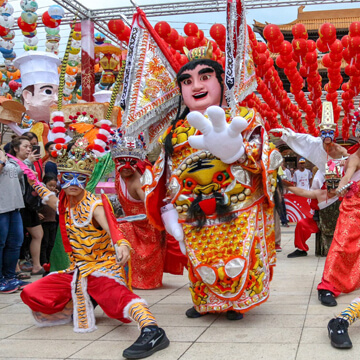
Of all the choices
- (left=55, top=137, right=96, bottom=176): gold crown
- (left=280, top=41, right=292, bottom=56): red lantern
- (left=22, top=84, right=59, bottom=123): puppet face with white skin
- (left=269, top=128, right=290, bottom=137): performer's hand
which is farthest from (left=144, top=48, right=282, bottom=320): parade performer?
(left=280, top=41, right=292, bottom=56): red lantern

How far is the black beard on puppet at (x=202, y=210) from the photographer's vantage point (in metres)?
3.37

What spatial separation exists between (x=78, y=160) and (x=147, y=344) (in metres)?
1.31

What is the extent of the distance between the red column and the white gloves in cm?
996

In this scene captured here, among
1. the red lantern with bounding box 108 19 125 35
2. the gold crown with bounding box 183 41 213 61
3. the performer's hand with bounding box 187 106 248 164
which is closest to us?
the performer's hand with bounding box 187 106 248 164

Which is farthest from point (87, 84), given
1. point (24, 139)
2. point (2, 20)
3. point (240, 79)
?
point (240, 79)

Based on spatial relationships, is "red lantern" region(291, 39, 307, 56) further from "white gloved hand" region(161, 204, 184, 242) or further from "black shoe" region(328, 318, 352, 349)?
"black shoe" region(328, 318, 352, 349)

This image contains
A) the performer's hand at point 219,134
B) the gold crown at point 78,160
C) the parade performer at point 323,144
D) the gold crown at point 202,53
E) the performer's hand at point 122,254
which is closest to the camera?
the performer's hand at point 219,134

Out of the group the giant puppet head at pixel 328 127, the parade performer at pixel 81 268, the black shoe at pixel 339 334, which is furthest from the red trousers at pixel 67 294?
the giant puppet head at pixel 328 127

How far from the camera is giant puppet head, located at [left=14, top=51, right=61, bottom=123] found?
8.77m

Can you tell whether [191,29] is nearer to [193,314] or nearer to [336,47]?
[336,47]

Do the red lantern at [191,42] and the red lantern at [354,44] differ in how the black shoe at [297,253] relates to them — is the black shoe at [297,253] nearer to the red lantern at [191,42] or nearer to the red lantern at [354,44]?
the red lantern at [354,44]

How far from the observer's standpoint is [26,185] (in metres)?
5.29

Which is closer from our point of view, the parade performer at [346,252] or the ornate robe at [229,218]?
the ornate robe at [229,218]

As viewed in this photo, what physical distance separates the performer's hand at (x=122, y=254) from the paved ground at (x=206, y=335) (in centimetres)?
45
